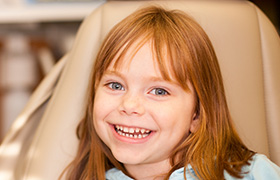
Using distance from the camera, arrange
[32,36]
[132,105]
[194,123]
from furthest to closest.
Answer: [32,36] → [194,123] → [132,105]

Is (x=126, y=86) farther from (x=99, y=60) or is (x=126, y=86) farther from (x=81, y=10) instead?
(x=81, y=10)

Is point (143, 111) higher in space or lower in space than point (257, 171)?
higher

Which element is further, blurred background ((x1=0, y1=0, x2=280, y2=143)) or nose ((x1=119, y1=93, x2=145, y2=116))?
blurred background ((x1=0, y1=0, x2=280, y2=143))

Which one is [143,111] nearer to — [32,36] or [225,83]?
[225,83]

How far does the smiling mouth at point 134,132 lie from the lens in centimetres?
88

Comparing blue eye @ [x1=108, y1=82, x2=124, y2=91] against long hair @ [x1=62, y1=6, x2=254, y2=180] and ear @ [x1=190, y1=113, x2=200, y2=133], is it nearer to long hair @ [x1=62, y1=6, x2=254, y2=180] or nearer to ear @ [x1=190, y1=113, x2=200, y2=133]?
long hair @ [x1=62, y1=6, x2=254, y2=180]

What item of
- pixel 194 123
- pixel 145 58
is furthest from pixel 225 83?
pixel 145 58

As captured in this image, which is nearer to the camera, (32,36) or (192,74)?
(192,74)

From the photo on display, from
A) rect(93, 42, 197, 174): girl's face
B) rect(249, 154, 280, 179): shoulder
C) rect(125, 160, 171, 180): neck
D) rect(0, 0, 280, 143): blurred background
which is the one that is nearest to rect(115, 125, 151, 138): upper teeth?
rect(93, 42, 197, 174): girl's face

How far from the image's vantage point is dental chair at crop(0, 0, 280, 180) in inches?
39.7

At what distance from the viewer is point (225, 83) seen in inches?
40.7

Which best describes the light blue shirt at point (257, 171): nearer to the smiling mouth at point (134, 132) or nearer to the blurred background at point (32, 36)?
the smiling mouth at point (134, 132)

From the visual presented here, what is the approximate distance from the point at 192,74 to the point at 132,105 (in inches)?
5.8

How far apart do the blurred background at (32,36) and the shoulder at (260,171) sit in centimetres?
168
